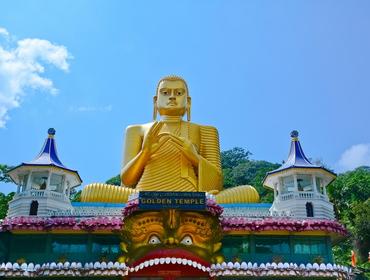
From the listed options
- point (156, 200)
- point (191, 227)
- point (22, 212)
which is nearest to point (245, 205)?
point (191, 227)

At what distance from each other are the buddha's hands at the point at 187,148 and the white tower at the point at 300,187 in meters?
3.32

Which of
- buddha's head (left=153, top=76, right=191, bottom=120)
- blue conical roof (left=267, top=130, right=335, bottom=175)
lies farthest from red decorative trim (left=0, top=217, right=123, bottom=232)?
buddha's head (left=153, top=76, right=191, bottom=120)

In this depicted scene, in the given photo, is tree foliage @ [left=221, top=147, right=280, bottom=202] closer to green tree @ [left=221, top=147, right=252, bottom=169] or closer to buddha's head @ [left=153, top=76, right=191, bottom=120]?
green tree @ [left=221, top=147, right=252, bottom=169]

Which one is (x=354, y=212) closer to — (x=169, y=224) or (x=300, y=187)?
(x=300, y=187)

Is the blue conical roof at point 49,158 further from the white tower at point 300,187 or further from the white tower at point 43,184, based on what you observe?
the white tower at point 300,187

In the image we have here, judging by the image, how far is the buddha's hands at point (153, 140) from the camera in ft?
66.7

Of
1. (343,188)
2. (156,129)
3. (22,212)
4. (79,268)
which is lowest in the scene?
(79,268)

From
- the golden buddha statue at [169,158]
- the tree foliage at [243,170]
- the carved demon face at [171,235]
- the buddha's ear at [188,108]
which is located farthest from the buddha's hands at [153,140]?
the tree foliage at [243,170]

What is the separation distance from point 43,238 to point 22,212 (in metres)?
1.69

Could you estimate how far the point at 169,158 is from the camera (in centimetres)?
2134

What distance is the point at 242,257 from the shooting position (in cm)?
1775

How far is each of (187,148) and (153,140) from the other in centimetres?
157

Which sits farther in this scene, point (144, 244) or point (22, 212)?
point (22, 212)

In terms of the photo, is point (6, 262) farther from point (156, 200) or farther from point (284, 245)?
point (284, 245)
